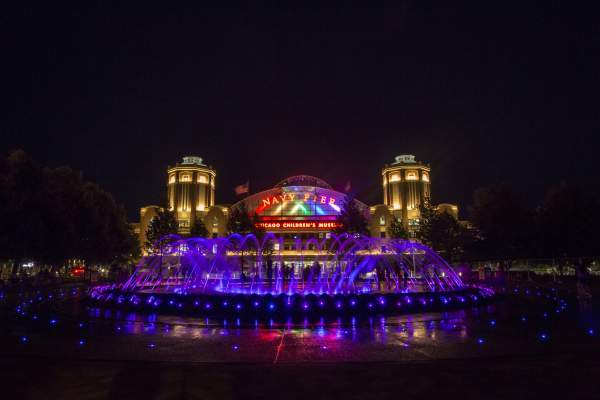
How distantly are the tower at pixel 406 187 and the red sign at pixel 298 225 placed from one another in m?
22.6

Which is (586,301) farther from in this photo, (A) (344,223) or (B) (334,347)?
(A) (344,223)

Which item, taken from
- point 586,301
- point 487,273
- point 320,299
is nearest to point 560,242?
point 487,273

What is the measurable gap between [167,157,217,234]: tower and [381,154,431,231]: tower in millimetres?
43199

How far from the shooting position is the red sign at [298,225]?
76250mm

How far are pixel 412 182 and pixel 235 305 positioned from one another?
8489 centimetres

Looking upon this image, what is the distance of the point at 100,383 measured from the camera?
24.1 ft

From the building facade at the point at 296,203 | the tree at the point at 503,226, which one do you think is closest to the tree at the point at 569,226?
the tree at the point at 503,226

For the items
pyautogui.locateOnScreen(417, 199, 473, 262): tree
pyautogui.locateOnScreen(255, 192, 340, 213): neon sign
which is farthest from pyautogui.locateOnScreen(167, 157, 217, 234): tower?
pyautogui.locateOnScreen(417, 199, 473, 262): tree

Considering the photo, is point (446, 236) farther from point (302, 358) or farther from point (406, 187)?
point (302, 358)

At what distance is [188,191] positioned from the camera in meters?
96.3

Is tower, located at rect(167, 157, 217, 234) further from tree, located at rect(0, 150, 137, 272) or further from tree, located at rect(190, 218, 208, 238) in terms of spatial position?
tree, located at rect(0, 150, 137, 272)

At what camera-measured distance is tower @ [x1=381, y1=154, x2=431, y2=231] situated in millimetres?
93500

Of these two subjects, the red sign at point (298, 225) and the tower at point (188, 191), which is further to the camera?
the tower at point (188, 191)

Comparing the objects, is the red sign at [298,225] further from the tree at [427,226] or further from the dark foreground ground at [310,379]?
the dark foreground ground at [310,379]
